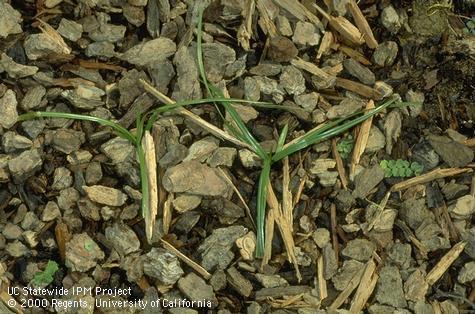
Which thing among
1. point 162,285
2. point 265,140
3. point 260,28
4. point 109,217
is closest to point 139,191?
point 109,217

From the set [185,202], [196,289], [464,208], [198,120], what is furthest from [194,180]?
[464,208]

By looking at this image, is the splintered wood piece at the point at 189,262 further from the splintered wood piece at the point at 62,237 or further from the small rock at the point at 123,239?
the splintered wood piece at the point at 62,237

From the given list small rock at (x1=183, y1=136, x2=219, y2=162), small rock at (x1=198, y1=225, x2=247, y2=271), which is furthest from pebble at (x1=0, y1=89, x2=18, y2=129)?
small rock at (x1=198, y1=225, x2=247, y2=271)

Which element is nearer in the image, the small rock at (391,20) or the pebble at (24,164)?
the pebble at (24,164)

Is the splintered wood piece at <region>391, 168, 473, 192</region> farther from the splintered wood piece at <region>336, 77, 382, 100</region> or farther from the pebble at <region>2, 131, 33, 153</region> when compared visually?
the pebble at <region>2, 131, 33, 153</region>

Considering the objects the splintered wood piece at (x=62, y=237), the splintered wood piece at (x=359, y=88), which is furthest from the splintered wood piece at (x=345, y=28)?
the splintered wood piece at (x=62, y=237)
